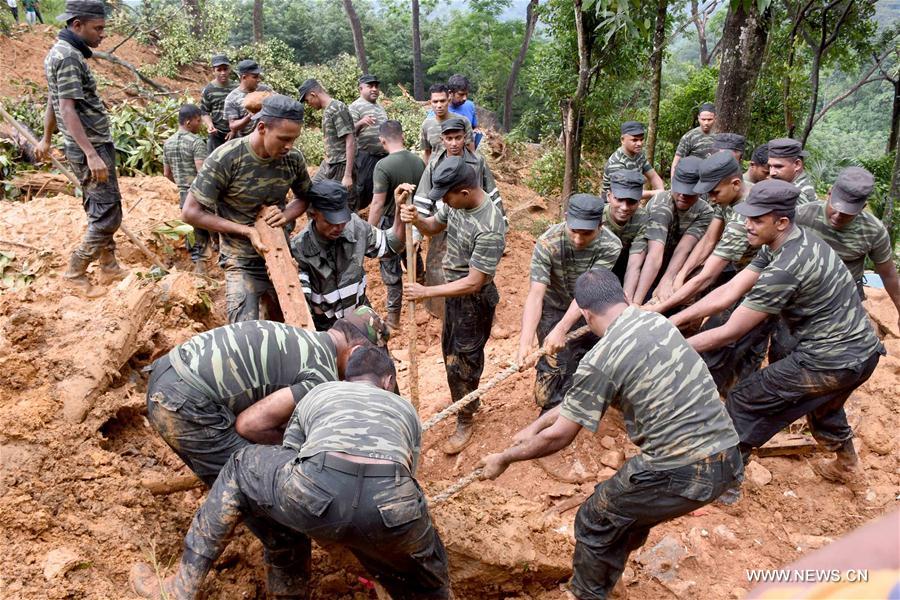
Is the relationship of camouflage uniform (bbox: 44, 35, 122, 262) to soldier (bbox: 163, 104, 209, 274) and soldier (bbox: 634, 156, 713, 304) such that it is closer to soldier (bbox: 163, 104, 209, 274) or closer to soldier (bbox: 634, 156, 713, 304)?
soldier (bbox: 163, 104, 209, 274)

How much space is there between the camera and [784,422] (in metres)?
4.27

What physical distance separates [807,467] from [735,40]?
4297mm

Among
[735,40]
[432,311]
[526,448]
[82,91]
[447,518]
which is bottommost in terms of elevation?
[432,311]

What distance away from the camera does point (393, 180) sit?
679 centimetres

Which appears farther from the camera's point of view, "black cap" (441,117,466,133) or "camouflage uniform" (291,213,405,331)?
"black cap" (441,117,466,133)

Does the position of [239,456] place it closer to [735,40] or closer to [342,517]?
[342,517]

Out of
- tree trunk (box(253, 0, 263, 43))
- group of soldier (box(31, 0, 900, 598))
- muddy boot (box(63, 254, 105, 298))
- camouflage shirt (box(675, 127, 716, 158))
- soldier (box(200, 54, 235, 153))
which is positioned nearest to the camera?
group of soldier (box(31, 0, 900, 598))

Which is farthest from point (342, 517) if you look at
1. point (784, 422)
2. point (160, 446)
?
point (784, 422)

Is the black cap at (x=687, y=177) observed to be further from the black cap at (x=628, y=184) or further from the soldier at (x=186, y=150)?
the soldier at (x=186, y=150)

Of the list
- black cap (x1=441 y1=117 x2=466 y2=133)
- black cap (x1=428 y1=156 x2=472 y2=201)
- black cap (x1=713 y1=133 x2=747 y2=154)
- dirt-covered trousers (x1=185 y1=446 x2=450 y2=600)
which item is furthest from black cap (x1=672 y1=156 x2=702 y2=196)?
dirt-covered trousers (x1=185 y1=446 x2=450 y2=600)

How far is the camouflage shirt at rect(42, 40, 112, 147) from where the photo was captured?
4.97 m

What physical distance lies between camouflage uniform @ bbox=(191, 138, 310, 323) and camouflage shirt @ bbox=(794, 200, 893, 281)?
146 inches

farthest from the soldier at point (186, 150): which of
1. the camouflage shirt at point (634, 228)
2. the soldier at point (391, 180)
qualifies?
the camouflage shirt at point (634, 228)

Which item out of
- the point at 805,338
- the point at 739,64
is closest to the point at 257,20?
the point at 739,64
